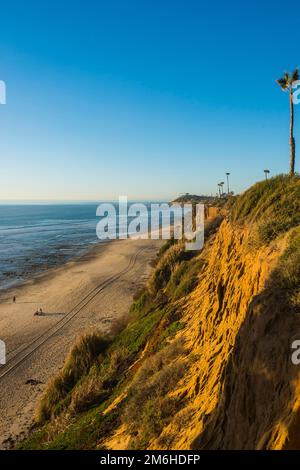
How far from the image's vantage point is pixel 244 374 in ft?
18.6

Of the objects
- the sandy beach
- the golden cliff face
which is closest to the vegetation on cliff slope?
the golden cliff face

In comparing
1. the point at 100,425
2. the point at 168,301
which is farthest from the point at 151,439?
the point at 168,301

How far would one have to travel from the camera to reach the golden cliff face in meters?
4.82

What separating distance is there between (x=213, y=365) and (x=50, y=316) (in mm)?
18951

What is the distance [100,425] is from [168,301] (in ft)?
25.9

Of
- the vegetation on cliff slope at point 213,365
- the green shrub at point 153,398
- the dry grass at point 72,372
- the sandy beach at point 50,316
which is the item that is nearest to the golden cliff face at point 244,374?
the vegetation on cliff slope at point 213,365

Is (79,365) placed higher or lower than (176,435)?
lower

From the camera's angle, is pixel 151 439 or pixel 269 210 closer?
pixel 151 439

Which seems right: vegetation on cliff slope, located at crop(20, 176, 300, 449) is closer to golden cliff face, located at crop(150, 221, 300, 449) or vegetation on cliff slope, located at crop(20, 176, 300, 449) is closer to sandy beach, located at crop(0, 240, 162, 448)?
golden cliff face, located at crop(150, 221, 300, 449)

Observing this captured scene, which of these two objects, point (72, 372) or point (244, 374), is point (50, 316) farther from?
point (244, 374)

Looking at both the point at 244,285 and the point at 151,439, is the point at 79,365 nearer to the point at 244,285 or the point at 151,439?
the point at 151,439

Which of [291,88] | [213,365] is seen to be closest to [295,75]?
[291,88]

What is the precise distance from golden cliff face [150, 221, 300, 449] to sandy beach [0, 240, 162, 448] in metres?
7.65
